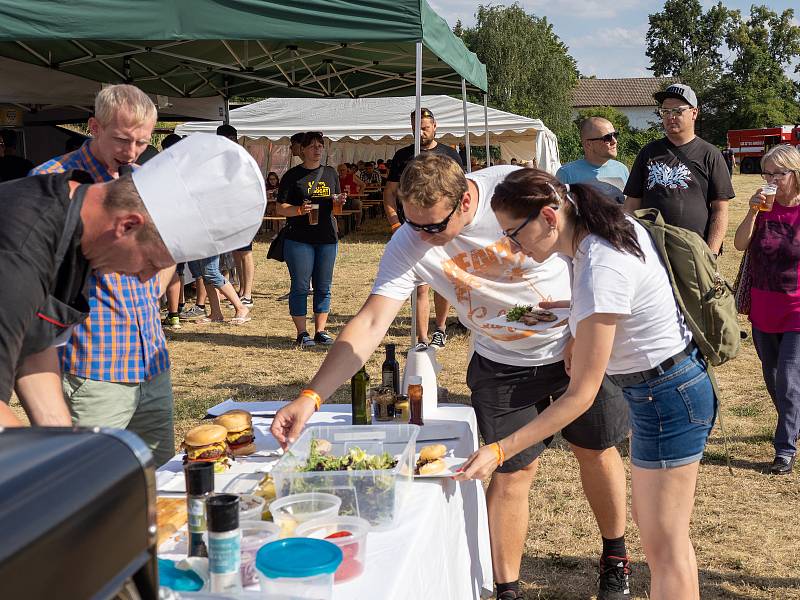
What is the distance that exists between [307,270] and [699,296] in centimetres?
500

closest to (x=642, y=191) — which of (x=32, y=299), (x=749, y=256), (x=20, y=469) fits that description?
(x=749, y=256)

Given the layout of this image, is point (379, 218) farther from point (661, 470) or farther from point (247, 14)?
point (661, 470)

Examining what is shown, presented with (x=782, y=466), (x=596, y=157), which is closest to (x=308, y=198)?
(x=596, y=157)

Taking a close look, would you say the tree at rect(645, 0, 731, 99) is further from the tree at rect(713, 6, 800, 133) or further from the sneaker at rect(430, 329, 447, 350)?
the sneaker at rect(430, 329, 447, 350)

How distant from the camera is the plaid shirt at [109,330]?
265cm

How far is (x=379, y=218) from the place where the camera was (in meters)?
20.1

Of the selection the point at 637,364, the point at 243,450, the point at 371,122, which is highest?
the point at 371,122

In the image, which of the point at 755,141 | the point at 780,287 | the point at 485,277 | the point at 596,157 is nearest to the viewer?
the point at 485,277

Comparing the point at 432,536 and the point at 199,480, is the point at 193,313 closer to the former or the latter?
the point at 432,536

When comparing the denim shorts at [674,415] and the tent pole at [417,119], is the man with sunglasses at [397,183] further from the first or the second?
the denim shorts at [674,415]

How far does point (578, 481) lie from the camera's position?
4.29m

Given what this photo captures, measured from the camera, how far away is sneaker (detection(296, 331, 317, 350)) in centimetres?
739

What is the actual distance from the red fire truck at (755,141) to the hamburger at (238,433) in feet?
113

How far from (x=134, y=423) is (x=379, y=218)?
1746 cm
